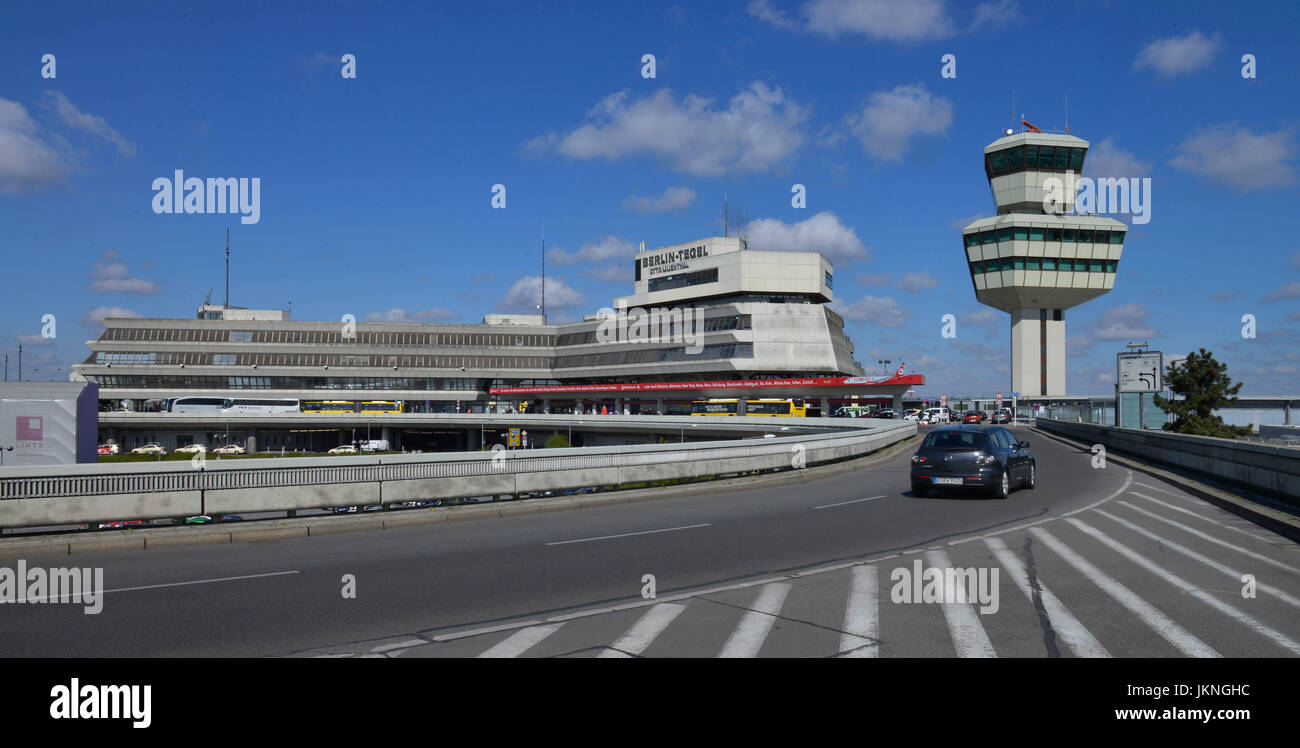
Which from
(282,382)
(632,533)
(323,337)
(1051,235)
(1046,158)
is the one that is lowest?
(632,533)

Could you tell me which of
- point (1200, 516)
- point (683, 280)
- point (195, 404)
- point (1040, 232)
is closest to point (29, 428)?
point (1200, 516)

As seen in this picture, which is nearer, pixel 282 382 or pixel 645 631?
pixel 645 631

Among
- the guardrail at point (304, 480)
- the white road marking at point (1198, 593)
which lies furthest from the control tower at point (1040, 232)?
the white road marking at point (1198, 593)

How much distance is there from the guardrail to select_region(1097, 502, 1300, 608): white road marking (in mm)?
10024

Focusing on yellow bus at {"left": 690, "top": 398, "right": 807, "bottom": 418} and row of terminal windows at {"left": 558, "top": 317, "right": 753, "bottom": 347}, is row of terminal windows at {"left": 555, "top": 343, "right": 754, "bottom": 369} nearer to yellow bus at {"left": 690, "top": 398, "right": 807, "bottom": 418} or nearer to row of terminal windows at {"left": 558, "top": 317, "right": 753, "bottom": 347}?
row of terminal windows at {"left": 558, "top": 317, "right": 753, "bottom": 347}

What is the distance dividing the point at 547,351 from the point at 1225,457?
102327 millimetres

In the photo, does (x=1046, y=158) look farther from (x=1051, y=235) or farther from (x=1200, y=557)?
(x=1200, y=557)

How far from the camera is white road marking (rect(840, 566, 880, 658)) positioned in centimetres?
630

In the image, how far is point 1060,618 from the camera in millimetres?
7227

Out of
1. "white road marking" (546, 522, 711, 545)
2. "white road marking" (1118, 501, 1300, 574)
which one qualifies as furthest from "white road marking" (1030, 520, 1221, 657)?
"white road marking" (546, 522, 711, 545)
